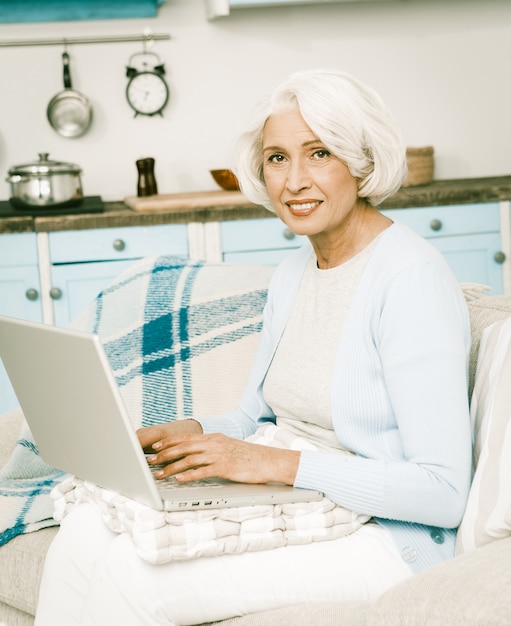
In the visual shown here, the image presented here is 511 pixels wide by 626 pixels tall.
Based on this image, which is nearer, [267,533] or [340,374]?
[267,533]

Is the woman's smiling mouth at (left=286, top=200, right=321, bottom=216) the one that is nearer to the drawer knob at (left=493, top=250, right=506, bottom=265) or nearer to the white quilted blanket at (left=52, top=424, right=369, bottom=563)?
the white quilted blanket at (left=52, top=424, right=369, bottom=563)

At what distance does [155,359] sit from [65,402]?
0.69 m

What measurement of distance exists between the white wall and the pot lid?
0.43m

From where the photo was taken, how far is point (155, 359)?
2.00 m

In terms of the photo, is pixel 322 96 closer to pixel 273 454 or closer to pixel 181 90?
pixel 273 454

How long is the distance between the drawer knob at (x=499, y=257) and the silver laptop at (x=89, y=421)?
2057mm

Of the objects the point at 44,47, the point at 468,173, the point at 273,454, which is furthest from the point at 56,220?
the point at 273,454

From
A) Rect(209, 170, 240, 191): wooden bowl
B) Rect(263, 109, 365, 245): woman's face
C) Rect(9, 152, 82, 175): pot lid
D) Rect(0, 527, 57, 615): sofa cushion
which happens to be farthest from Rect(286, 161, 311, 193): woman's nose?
Rect(209, 170, 240, 191): wooden bowl

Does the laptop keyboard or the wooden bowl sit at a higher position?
the wooden bowl

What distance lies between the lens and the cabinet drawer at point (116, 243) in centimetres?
309

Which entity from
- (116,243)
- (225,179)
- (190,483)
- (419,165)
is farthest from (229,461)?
(419,165)

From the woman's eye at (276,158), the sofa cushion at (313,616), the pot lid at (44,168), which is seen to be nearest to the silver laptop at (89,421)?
the sofa cushion at (313,616)

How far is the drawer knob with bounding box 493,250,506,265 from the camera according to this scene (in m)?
3.22

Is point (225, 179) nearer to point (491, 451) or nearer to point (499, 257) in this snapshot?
point (499, 257)
